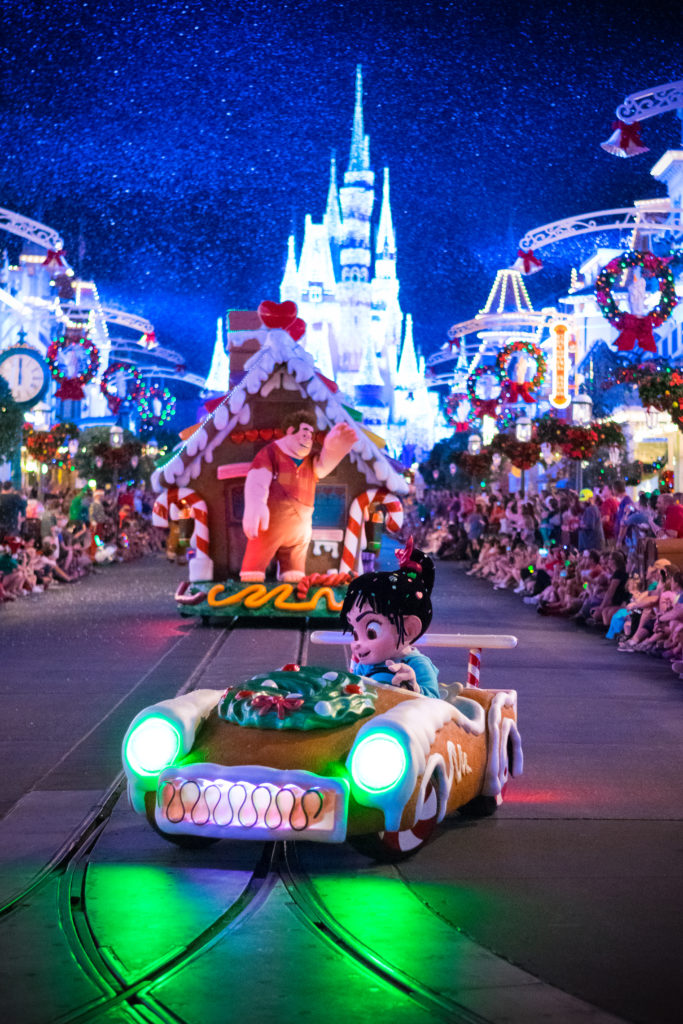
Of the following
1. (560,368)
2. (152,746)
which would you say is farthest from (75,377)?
(152,746)

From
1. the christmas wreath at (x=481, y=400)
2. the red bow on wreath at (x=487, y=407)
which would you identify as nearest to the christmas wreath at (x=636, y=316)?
the christmas wreath at (x=481, y=400)

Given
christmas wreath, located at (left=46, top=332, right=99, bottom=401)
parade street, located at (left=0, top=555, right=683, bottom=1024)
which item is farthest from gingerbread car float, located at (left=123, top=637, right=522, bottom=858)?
christmas wreath, located at (left=46, top=332, right=99, bottom=401)

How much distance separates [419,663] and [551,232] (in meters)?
19.7

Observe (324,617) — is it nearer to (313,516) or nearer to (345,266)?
(313,516)

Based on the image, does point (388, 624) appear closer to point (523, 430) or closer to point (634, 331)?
point (634, 331)

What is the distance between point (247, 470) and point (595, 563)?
200 inches

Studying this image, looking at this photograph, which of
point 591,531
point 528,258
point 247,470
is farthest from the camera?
point 528,258

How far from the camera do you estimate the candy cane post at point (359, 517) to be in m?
19.2

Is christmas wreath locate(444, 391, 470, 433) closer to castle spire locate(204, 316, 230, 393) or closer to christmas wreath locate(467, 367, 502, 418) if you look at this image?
christmas wreath locate(467, 367, 502, 418)

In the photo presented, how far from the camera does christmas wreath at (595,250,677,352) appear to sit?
24.0m

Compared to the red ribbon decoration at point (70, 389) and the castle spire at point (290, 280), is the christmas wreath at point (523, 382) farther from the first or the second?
Result: the castle spire at point (290, 280)

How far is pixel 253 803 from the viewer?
5906 mm

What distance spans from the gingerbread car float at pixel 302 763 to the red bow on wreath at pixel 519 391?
112 feet

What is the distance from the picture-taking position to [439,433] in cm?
12362
